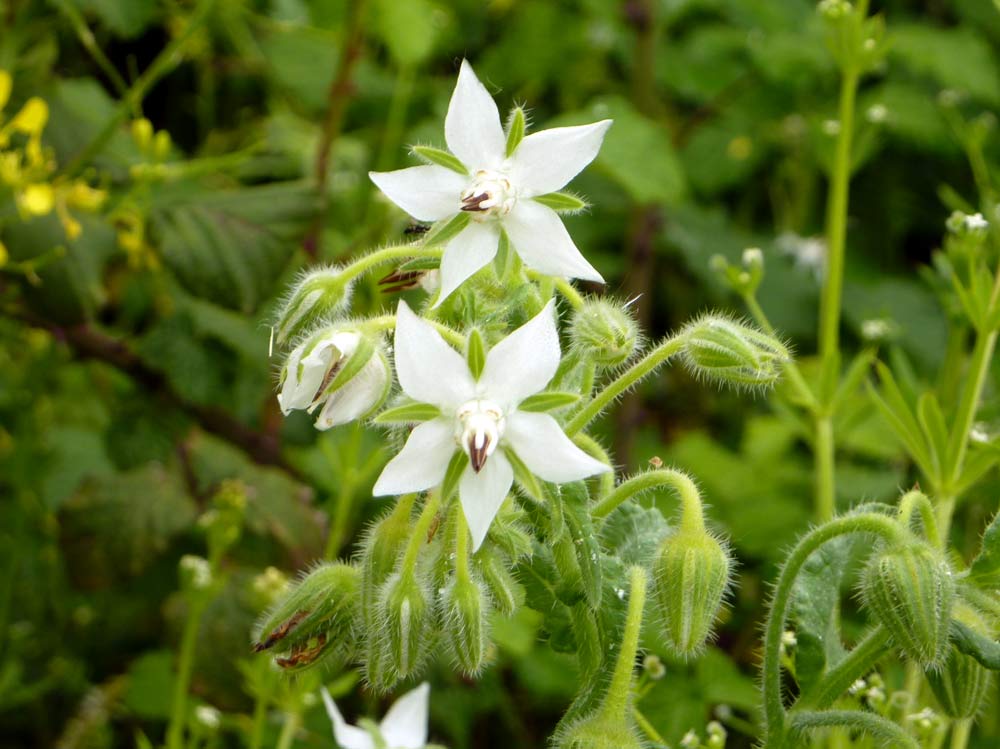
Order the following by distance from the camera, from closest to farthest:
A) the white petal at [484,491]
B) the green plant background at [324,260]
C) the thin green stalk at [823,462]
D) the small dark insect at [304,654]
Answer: the white petal at [484,491] → the small dark insect at [304,654] → the thin green stalk at [823,462] → the green plant background at [324,260]

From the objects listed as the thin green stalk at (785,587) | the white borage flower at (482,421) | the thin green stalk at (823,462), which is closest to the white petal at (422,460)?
the white borage flower at (482,421)

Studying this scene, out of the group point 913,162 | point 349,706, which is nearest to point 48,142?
point 349,706

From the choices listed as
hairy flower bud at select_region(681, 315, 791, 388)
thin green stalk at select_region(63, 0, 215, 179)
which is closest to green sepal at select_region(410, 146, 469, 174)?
hairy flower bud at select_region(681, 315, 791, 388)

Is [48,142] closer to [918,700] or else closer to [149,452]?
[149,452]

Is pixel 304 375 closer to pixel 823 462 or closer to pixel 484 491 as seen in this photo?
pixel 484 491

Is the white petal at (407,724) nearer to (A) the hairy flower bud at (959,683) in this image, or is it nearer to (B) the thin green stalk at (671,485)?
(B) the thin green stalk at (671,485)

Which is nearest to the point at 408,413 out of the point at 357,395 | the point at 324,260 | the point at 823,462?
the point at 357,395

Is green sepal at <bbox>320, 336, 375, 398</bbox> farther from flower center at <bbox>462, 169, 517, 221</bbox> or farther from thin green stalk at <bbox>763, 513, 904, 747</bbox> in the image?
thin green stalk at <bbox>763, 513, 904, 747</bbox>
